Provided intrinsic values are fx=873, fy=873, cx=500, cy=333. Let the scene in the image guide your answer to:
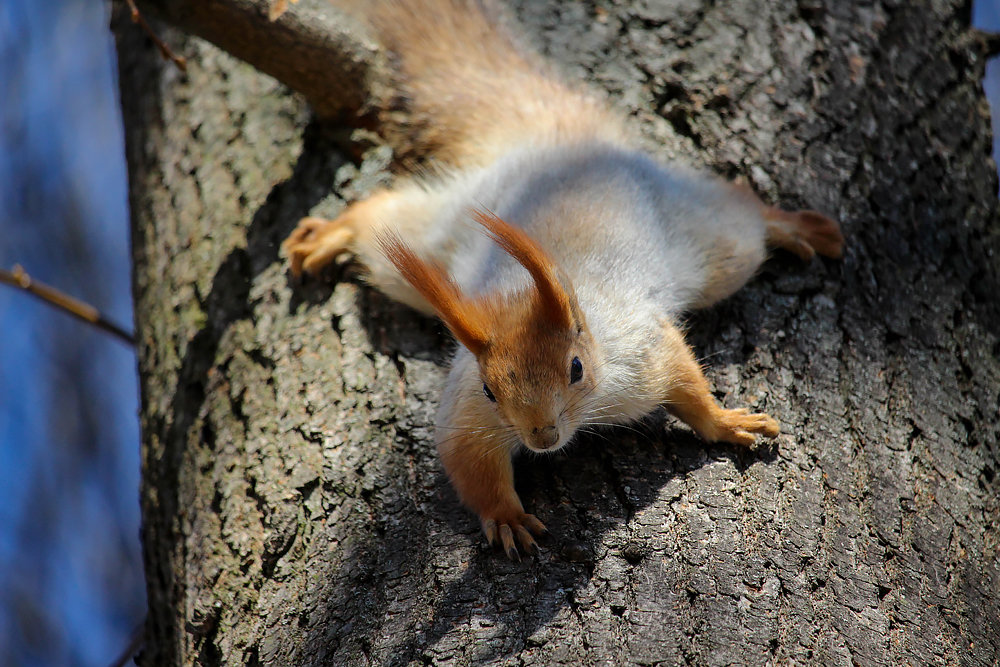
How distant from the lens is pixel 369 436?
6.03 ft

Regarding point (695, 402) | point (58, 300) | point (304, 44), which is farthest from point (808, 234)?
point (58, 300)

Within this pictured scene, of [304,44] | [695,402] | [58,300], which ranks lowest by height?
[58,300]

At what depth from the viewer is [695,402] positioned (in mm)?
1789

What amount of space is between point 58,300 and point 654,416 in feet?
5.84

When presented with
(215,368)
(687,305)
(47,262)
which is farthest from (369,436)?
(47,262)

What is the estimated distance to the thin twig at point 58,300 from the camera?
2.50m

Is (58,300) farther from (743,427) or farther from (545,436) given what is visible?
(743,427)

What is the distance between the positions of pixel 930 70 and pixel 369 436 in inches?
72.5

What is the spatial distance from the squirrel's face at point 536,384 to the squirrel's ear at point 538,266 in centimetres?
4

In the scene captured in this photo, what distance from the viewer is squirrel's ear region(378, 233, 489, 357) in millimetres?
1758

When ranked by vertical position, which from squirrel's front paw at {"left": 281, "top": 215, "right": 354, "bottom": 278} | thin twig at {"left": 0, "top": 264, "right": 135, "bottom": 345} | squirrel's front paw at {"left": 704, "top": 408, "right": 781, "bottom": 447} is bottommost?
thin twig at {"left": 0, "top": 264, "right": 135, "bottom": 345}

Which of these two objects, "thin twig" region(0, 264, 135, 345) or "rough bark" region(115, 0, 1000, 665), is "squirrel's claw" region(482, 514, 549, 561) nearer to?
"rough bark" region(115, 0, 1000, 665)

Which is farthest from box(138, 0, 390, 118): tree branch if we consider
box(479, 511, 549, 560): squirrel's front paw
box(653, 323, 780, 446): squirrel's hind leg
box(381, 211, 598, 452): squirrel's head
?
box(479, 511, 549, 560): squirrel's front paw

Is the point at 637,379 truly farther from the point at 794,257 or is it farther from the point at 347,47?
the point at 347,47
